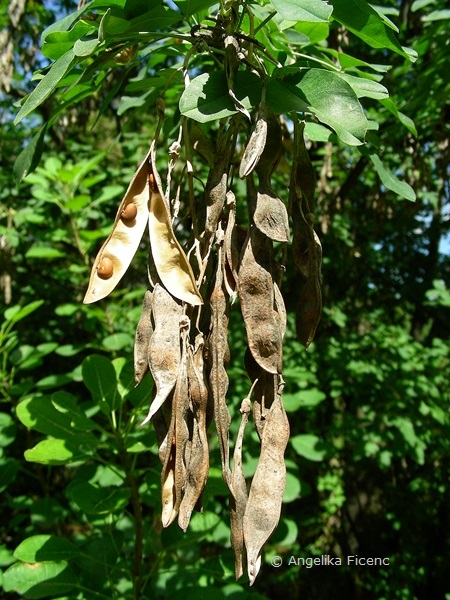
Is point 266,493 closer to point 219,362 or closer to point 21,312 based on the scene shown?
point 219,362

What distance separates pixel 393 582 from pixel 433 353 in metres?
1.61

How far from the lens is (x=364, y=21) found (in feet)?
2.58

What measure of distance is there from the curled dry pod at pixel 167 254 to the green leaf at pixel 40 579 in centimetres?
95

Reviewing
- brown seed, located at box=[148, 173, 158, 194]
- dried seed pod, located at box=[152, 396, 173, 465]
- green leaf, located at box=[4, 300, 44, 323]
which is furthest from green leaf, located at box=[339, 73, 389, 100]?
green leaf, located at box=[4, 300, 44, 323]

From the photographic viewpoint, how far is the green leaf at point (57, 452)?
47.3 inches

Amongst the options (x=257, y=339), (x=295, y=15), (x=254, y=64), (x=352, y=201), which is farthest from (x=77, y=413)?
(x=352, y=201)

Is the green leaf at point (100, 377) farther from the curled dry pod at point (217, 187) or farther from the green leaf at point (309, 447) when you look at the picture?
the green leaf at point (309, 447)

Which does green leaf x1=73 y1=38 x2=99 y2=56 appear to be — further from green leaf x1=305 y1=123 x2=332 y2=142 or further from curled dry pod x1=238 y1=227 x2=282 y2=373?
green leaf x1=305 y1=123 x2=332 y2=142

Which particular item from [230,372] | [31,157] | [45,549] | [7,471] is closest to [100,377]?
[45,549]

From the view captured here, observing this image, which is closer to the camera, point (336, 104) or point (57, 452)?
point (336, 104)

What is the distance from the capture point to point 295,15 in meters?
0.71

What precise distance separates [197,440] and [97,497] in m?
0.63

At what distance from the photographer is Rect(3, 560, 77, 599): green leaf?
1.30 meters

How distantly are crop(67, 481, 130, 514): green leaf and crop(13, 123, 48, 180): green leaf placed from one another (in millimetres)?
706
